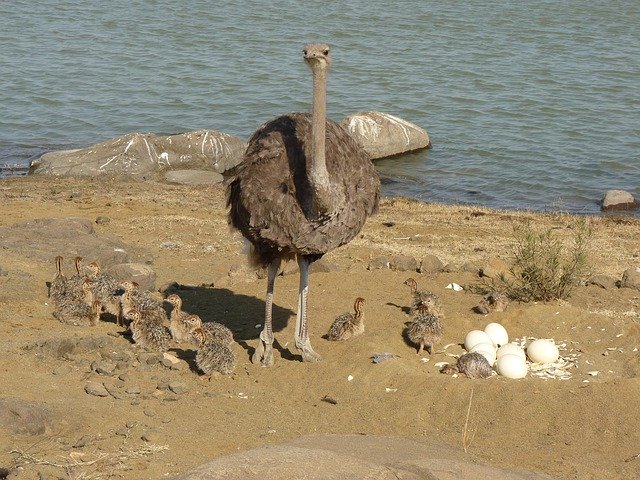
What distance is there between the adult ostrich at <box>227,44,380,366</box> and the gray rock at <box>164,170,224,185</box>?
10.6 meters

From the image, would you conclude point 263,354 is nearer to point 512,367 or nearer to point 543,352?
point 512,367

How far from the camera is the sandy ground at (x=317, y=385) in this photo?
307 inches

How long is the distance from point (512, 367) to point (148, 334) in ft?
11.0

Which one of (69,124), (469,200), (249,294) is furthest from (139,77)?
(249,294)

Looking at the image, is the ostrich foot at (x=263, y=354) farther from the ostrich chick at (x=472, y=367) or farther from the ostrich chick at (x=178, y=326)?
the ostrich chick at (x=472, y=367)

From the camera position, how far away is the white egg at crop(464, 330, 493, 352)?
998cm

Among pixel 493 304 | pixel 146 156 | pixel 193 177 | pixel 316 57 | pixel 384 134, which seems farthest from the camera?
pixel 384 134

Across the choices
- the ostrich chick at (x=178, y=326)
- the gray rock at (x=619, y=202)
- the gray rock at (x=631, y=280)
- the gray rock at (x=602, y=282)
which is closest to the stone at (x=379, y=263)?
the gray rock at (x=602, y=282)

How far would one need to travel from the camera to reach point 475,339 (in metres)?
10.0

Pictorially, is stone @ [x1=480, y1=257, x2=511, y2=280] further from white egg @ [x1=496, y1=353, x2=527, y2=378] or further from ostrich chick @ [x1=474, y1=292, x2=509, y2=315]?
white egg @ [x1=496, y1=353, x2=527, y2=378]

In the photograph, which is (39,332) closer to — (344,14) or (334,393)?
(334,393)

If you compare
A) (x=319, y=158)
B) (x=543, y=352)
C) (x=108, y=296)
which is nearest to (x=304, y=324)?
(x=319, y=158)

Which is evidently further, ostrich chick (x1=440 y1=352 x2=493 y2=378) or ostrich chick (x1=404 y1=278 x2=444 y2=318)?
ostrich chick (x1=404 y1=278 x2=444 y2=318)

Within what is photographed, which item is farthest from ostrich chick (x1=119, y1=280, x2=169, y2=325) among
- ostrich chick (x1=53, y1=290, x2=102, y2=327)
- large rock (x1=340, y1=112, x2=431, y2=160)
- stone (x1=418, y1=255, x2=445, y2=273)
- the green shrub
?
large rock (x1=340, y1=112, x2=431, y2=160)
